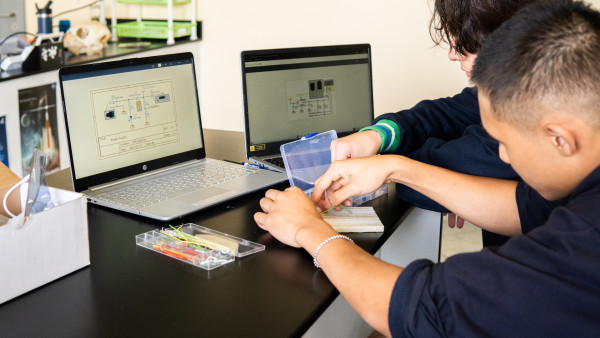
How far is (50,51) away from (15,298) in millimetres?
1880

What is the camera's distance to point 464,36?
1356 mm

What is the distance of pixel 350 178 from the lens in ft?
3.99

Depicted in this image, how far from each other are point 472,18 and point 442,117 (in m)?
0.34

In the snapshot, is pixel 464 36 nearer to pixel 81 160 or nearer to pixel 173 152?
pixel 173 152

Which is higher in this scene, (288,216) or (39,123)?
(39,123)

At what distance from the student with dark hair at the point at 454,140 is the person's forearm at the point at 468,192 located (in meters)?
0.06

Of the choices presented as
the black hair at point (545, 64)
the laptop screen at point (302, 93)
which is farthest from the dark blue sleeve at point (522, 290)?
the laptop screen at point (302, 93)

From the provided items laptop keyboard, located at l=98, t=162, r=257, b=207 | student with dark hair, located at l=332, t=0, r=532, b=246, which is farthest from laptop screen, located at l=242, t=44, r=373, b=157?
student with dark hair, located at l=332, t=0, r=532, b=246

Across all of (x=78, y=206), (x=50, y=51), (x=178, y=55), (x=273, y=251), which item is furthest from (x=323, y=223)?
(x=50, y=51)

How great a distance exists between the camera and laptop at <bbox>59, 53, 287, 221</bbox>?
1278mm

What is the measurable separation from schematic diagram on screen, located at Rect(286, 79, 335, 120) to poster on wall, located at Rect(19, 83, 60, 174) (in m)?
1.32

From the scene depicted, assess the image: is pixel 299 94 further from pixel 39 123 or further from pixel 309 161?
pixel 39 123

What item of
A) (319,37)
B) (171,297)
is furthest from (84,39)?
(171,297)

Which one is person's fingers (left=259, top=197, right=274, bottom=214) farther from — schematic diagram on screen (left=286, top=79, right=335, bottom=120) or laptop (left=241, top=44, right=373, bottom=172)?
schematic diagram on screen (left=286, top=79, right=335, bottom=120)
